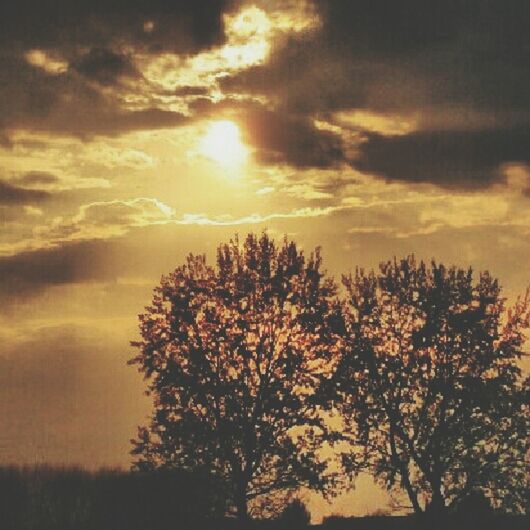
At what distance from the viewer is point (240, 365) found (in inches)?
2884

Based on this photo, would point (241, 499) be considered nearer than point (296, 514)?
Yes

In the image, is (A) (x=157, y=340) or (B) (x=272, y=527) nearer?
(B) (x=272, y=527)

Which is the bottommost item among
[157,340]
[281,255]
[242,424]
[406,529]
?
[406,529]

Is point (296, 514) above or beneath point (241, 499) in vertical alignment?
beneath

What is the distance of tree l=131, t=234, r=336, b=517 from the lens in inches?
2832

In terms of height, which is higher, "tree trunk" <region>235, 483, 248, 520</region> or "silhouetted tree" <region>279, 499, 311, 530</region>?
"tree trunk" <region>235, 483, 248, 520</region>

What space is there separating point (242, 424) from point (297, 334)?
6082 mm

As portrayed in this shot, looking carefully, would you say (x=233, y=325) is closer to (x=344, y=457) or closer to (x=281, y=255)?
(x=281, y=255)

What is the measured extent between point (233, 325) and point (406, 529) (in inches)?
585

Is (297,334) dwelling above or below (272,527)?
above

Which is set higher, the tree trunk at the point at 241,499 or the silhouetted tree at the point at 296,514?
the tree trunk at the point at 241,499

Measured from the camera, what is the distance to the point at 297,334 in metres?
74.3

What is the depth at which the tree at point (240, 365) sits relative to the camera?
71938 mm

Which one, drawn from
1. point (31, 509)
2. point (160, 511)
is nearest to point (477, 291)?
point (160, 511)
